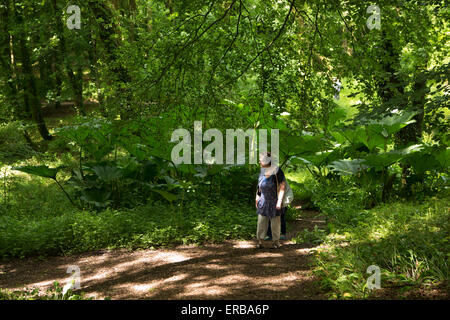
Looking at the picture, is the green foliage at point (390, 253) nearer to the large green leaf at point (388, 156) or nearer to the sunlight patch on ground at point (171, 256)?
the large green leaf at point (388, 156)

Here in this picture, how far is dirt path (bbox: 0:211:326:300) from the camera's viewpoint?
187 inches

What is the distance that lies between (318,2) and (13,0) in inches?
493

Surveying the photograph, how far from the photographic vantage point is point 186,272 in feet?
18.2

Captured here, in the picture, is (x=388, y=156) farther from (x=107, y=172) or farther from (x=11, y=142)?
(x=11, y=142)

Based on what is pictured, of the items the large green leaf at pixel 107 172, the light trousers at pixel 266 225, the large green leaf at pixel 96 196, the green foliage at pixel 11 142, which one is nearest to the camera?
the light trousers at pixel 266 225

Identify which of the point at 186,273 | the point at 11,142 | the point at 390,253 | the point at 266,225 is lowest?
the point at 186,273

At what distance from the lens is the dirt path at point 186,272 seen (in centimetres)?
476

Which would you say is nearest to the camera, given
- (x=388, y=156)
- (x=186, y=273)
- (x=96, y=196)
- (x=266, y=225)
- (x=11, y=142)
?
(x=186, y=273)

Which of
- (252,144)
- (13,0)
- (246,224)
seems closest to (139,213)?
(246,224)

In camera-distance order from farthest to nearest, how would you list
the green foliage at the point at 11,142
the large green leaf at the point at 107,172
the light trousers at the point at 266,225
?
the green foliage at the point at 11,142 → the large green leaf at the point at 107,172 → the light trousers at the point at 266,225

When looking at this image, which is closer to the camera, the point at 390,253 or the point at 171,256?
the point at 390,253

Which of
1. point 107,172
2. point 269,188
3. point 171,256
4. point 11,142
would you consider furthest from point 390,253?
point 11,142

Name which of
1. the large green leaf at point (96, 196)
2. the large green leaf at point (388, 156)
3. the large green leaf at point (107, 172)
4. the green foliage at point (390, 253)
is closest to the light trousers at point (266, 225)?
the green foliage at point (390, 253)
